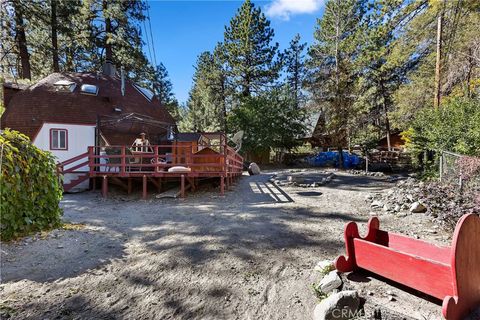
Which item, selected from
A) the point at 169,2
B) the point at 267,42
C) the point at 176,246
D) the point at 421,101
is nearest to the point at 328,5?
the point at 267,42

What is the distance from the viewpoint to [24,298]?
3.13 metres

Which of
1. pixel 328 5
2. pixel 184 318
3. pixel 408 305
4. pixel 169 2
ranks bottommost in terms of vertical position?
pixel 184 318

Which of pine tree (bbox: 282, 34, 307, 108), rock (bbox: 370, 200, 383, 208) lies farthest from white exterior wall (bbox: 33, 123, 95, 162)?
pine tree (bbox: 282, 34, 307, 108)

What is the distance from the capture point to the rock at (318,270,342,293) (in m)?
3.02

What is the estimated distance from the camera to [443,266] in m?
2.49

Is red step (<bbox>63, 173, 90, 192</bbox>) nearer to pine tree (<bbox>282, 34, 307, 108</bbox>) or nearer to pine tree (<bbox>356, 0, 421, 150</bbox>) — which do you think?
pine tree (<bbox>356, 0, 421, 150</bbox>)

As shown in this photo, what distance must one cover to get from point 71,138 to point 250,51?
17729mm

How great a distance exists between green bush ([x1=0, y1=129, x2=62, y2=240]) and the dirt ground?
1.01ft

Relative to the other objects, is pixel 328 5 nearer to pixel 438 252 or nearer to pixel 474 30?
pixel 474 30

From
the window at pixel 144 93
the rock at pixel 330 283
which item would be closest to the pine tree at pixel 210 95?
the window at pixel 144 93

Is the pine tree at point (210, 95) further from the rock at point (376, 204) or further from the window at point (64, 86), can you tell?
the rock at point (376, 204)

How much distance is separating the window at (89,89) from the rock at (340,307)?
16.1m

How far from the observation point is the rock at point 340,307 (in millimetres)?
2600

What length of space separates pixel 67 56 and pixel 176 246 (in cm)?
2248
